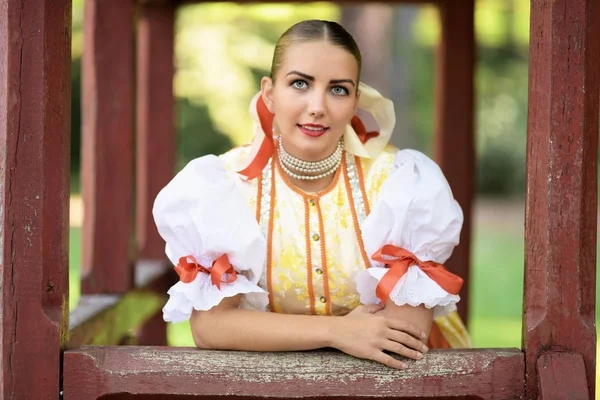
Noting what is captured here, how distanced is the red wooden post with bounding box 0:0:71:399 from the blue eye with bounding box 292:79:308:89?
66 cm

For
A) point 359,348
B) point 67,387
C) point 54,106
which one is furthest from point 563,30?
point 67,387

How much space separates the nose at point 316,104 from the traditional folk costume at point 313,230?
225 millimetres

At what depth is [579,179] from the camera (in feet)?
7.72

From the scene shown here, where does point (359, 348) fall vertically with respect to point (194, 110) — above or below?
below

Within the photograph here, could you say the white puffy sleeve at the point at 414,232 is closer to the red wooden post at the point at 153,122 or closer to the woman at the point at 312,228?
the woman at the point at 312,228

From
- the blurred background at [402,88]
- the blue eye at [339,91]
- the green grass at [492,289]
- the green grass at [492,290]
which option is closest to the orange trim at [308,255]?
the blue eye at [339,91]

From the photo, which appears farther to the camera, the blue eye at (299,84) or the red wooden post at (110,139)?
the red wooden post at (110,139)

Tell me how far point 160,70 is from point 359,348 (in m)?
A: 3.07

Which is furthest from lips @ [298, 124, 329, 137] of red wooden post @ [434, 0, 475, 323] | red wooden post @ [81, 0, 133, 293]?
red wooden post @ [434, 0, 475, 323]

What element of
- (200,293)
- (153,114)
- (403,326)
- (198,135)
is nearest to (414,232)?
(403,326)

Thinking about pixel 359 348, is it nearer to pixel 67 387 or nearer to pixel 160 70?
pixel 67 387

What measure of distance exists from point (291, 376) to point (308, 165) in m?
0.63

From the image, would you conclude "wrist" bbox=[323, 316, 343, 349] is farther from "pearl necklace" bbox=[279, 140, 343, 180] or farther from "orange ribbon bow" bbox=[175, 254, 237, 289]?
"pearl necklace" bbox=[279, 140, 343, 180]

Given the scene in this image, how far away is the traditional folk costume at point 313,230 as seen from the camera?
96.0 inches
